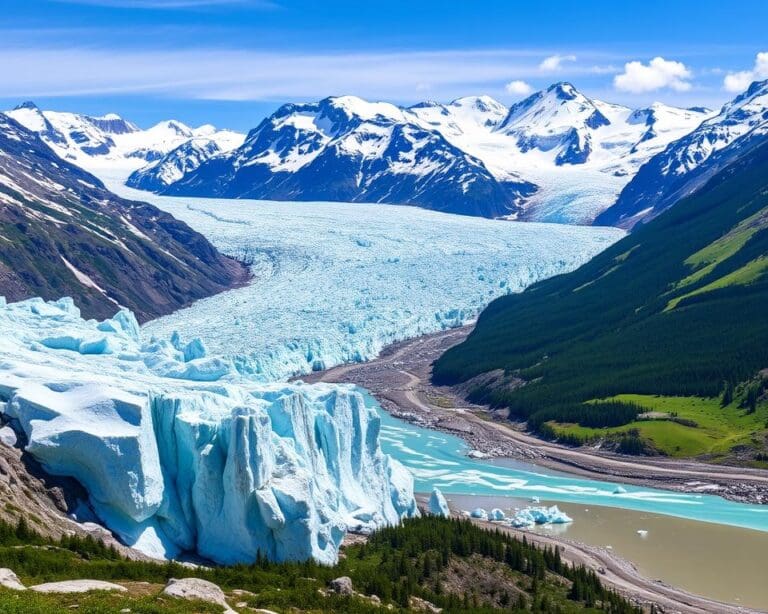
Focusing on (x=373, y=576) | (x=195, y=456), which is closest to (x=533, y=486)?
(x=373, y=576)

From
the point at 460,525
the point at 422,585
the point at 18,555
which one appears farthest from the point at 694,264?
the point at 18,555

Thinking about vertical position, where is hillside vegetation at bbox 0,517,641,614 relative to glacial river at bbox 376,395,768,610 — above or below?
above

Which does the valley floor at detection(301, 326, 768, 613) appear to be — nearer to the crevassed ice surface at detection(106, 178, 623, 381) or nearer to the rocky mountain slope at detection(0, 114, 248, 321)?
the crevassed ice surface at detection(106, 178, 623, 381)

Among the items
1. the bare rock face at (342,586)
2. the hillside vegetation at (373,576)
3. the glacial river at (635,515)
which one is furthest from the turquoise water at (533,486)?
the bare rock face at (342,586)

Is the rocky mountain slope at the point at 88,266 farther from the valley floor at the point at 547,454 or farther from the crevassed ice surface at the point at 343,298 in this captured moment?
the valley floor at the point at 547,454

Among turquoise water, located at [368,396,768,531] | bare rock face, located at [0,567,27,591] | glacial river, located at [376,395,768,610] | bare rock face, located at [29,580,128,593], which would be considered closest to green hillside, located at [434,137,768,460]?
turquoise water, located at [368,396,768,531]

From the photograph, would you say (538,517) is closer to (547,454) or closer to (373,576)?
(547,454)

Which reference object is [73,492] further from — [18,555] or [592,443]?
[592,443]
